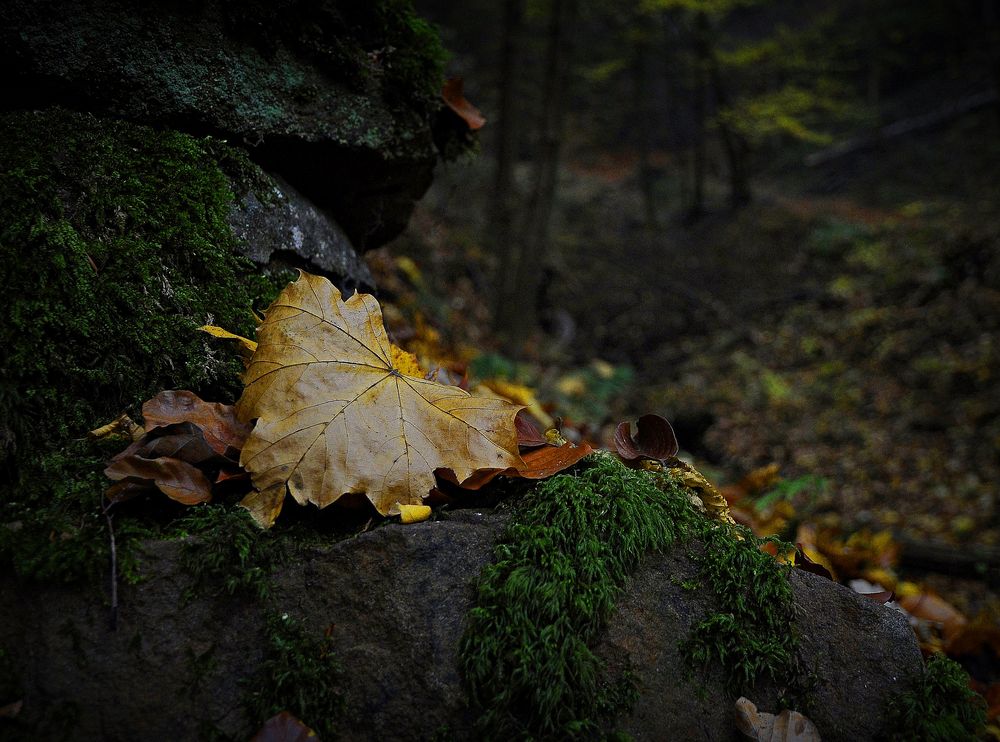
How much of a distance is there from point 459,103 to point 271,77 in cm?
91

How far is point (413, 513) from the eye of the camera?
1.36 m

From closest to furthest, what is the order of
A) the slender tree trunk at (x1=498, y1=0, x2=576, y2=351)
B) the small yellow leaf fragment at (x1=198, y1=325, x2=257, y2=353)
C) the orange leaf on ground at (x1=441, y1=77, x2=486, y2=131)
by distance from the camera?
1. the small yellow leaf fragment at (x1=198, y1=325, x2=257, y2=353)
2. the orange leaf on ground at (x1=441, y1=77, x2=486, y2=131)
3. the slender tree trunk at (x1=498, y1=0, x2=576, y2=351)

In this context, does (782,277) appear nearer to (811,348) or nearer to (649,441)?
(811,348)

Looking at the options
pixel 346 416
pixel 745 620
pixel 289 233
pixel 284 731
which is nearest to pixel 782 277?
pixel 289 233

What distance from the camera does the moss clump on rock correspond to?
4.06 ft

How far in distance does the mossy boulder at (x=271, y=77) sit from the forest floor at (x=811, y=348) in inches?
42.6

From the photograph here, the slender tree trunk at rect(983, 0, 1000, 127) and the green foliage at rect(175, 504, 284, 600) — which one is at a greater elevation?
the slender tree trunk at rect(983, 0, 1000, 127)

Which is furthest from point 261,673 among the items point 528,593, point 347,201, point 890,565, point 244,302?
point 890,565

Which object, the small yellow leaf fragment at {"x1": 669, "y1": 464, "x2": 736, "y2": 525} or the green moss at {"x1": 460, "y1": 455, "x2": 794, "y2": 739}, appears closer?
the green moss at {"x1": 460, "y1": 455, "x2": 794, "y2": 739}

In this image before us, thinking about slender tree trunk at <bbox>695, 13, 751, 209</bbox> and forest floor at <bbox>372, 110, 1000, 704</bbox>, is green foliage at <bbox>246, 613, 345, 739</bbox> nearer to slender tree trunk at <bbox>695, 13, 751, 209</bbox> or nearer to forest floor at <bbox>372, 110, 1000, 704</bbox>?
forest floor at <bbox>372, 110, 1000, 704</bbox>

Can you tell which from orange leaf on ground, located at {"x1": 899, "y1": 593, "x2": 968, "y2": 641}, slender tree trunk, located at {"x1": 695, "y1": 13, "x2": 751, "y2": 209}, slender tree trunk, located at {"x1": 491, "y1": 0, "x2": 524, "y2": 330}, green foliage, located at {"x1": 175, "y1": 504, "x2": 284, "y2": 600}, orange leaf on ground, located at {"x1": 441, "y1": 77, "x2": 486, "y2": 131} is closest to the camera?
green foliage, located at {"x1": 175, "y1": 504, "x2": 284, "y2": 600}

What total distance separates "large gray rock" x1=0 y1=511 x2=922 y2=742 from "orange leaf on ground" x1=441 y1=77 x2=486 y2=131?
2.06 m

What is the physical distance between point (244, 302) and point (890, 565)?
3796 mm

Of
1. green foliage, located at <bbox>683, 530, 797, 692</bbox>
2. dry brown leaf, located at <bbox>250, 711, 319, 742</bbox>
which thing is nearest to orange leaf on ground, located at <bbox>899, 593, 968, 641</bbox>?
green foliage, located at <bbox>683, 530, 797, 692</bbox>
